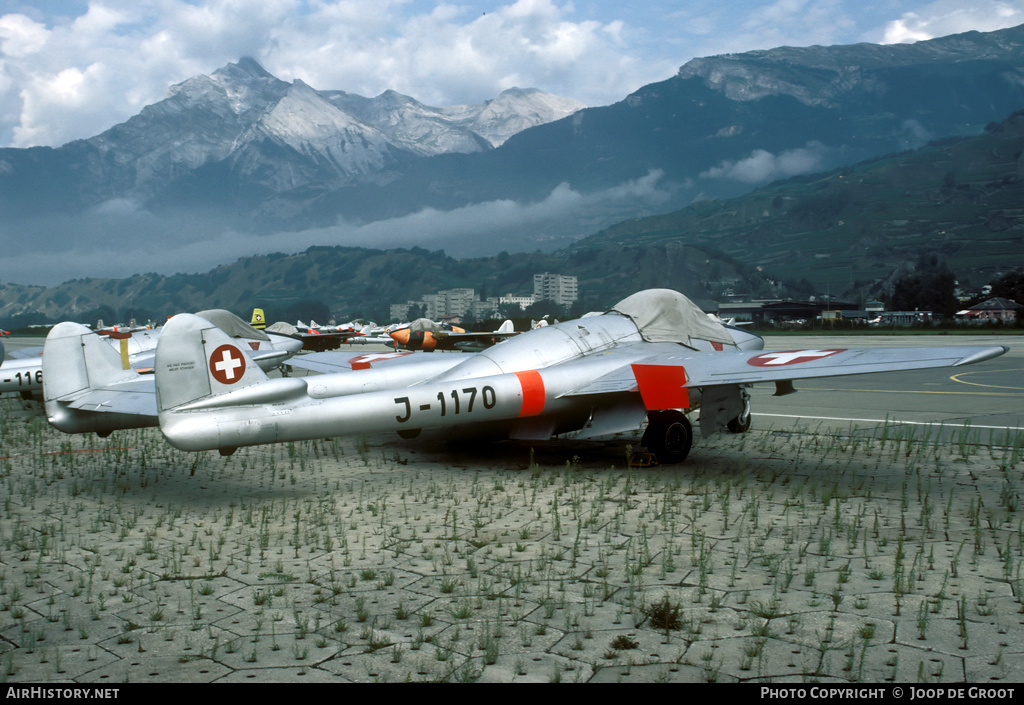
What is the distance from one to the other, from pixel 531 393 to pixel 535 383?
16 centimetres

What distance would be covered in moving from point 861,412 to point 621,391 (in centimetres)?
791

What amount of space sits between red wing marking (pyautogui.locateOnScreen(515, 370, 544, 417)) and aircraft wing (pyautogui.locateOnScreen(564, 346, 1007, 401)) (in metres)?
0.47

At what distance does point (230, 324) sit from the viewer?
2302 cm

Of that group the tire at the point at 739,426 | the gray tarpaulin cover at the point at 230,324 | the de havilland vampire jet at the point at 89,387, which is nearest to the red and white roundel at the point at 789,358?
the tire at the point at 739,426

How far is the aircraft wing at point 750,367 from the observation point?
356 inches

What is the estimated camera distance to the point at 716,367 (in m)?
10.3

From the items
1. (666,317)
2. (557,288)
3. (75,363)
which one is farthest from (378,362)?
(557,288)

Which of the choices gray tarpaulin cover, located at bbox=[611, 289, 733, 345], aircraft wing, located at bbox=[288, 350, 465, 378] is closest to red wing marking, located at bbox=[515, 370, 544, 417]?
aircraft wing, located at bbox=[288, 350, 465, 378]

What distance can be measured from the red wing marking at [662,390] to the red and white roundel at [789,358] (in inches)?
42.0

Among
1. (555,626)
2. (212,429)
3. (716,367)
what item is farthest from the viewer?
(716,367)

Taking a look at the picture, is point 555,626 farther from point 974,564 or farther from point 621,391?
point 621,391

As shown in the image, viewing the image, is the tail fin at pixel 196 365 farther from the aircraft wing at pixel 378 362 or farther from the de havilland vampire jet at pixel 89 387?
the aircraft wing at pixel 378 362

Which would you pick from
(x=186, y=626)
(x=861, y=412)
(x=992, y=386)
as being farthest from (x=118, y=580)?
(x=992, y=386)
